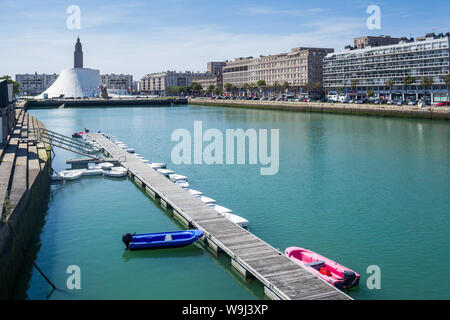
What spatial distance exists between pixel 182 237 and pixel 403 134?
1823 inches

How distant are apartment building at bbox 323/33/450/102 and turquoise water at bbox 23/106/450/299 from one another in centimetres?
6641

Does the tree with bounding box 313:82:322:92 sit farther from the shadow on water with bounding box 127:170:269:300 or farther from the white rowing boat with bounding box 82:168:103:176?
the shadow on water with bounding box 127:170:269:300

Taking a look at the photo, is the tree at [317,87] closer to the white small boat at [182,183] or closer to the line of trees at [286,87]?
the line of trees at [286,87]

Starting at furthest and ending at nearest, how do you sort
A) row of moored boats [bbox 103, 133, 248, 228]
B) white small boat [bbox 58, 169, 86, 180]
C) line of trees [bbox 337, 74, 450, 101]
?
line of trees [bbox 337, 74, 450, 101] → white small boat [bbox 58, 169, 86, 180] → row of moored boats [bbox 103, 133, 248, 228]

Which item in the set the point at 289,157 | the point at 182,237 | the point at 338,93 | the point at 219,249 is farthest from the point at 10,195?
the point at 338,93

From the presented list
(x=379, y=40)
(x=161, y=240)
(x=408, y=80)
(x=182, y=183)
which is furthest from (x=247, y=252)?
(x=379, y=40)

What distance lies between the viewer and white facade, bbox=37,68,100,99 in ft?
570

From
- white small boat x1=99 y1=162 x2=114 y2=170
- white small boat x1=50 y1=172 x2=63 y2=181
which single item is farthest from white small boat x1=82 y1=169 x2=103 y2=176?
white small boat x1=50 y1=172 x2=63 y2=181

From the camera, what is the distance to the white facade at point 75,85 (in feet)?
570

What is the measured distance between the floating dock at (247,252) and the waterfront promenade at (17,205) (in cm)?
655

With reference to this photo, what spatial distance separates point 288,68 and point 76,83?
7973cm
